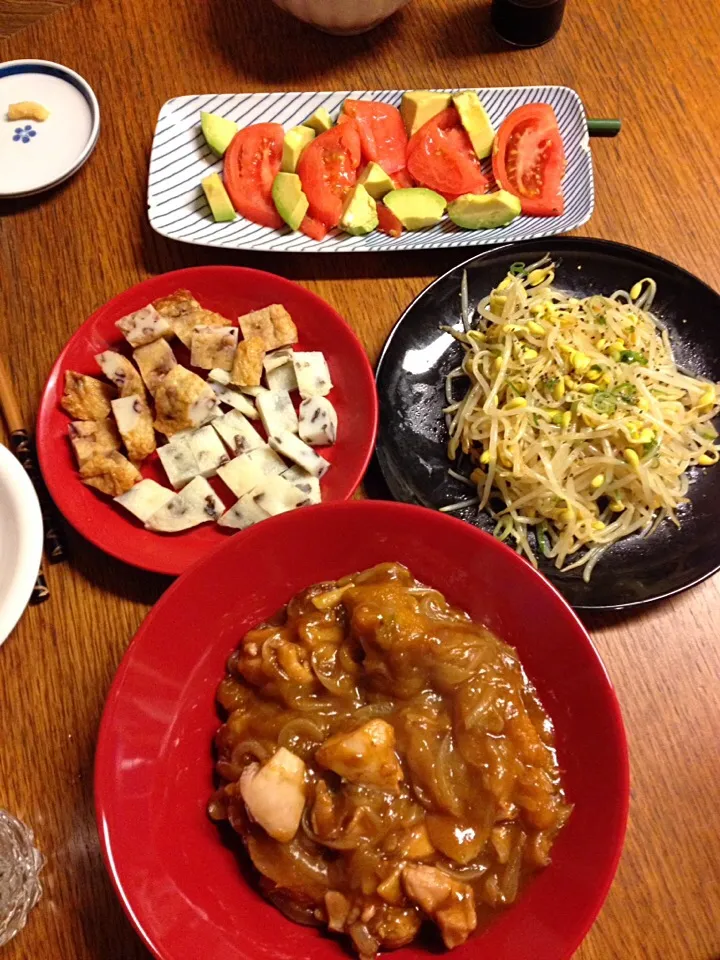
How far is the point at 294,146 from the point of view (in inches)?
104

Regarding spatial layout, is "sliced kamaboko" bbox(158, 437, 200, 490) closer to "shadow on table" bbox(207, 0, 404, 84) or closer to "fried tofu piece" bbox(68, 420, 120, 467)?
"fried tofu piece" bbox(68, 420, 120, 467)

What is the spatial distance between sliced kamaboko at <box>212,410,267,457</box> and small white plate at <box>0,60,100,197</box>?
1117mm

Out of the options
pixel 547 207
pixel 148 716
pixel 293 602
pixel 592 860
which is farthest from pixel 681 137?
pixel 148 716

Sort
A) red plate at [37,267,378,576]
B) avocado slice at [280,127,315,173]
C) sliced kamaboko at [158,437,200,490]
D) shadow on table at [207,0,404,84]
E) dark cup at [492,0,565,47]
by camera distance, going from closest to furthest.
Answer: red plate at [37,267,378,576] → sliced kamaboko at [158,437,200,490] → avocado slice at [280,127,315,173] → dark cup at [492,0,565,47] → shadow on table at [207,0,404,84]

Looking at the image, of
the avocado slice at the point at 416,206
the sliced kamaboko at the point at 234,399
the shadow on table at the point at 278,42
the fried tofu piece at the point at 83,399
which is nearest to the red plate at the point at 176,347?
the fried tofu piece at the point at 83,399

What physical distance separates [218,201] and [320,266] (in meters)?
0.40

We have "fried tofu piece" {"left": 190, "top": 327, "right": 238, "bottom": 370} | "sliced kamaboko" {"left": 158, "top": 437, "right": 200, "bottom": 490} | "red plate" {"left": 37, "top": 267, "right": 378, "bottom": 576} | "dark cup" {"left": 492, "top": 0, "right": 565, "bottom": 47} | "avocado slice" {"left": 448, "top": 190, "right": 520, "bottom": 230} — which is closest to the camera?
"red plate" {"left": 37, "top": 267, "right": 378, "bottom": 576}

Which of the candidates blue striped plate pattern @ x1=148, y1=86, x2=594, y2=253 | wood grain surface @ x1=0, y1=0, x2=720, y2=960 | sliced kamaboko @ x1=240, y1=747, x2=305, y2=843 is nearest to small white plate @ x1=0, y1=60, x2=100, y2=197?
wood grain surface @ x1=0, y1=0, x2=720, y2=960

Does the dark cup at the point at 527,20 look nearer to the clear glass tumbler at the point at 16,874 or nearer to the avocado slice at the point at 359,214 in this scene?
the avocado slice at the point at 359,214

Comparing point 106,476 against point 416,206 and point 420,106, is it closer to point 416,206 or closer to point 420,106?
point 416,206

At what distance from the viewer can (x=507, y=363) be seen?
7.72ft

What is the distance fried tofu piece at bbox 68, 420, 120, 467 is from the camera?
218cm

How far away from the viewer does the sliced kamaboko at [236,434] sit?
2.29 meters

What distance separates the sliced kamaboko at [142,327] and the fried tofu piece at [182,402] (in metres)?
0.13
